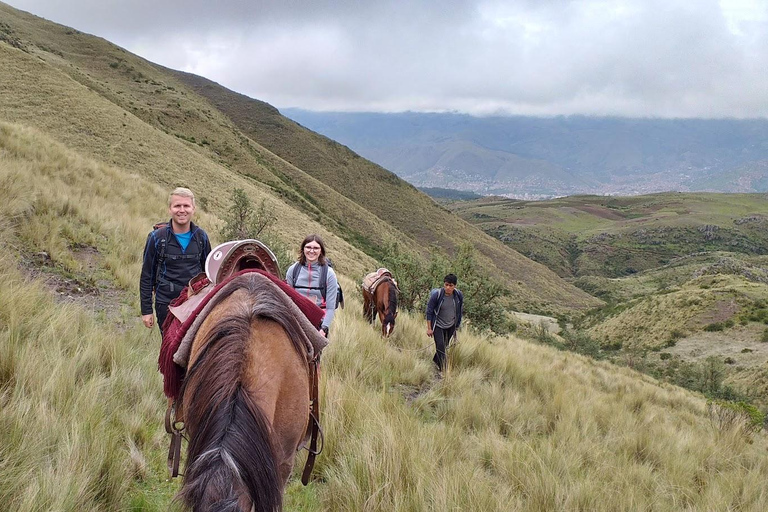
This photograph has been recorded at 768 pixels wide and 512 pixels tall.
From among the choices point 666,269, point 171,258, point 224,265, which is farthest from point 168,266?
point 666,269

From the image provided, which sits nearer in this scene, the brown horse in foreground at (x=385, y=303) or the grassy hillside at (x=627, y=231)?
the brown horse in foreground at (x=385, y=303)

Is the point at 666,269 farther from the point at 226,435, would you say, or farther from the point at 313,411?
the point at 226,435

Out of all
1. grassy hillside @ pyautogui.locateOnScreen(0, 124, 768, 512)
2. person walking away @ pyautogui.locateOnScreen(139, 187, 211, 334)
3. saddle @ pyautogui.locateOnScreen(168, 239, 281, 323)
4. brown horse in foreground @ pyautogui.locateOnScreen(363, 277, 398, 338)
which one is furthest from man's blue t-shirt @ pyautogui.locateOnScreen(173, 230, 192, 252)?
brown horse in foreground @ pyautogui.locateOnScreen(363, 277, 398, 338)

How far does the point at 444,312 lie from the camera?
6.61m

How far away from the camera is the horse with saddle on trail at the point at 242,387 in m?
1.34

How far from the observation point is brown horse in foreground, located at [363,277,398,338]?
7875 mm

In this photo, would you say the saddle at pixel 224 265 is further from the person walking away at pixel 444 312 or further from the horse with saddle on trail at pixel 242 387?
the person walking away at pixel 444 312

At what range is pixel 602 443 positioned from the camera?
4770 mm

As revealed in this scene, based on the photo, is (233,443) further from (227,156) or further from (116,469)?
(227,156)

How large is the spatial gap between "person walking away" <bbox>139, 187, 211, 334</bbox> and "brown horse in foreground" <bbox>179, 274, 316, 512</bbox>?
1.90 meters

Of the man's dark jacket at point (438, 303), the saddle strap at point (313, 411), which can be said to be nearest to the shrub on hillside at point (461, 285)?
the man's dark jacket at point (438, 303)

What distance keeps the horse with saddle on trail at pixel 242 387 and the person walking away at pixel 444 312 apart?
413cm

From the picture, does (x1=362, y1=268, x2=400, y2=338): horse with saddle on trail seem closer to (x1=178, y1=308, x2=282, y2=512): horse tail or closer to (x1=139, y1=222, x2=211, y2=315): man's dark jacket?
(x1=139, y1=222, x2=211, y2=315): man's dark jacket

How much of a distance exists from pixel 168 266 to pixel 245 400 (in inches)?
111
